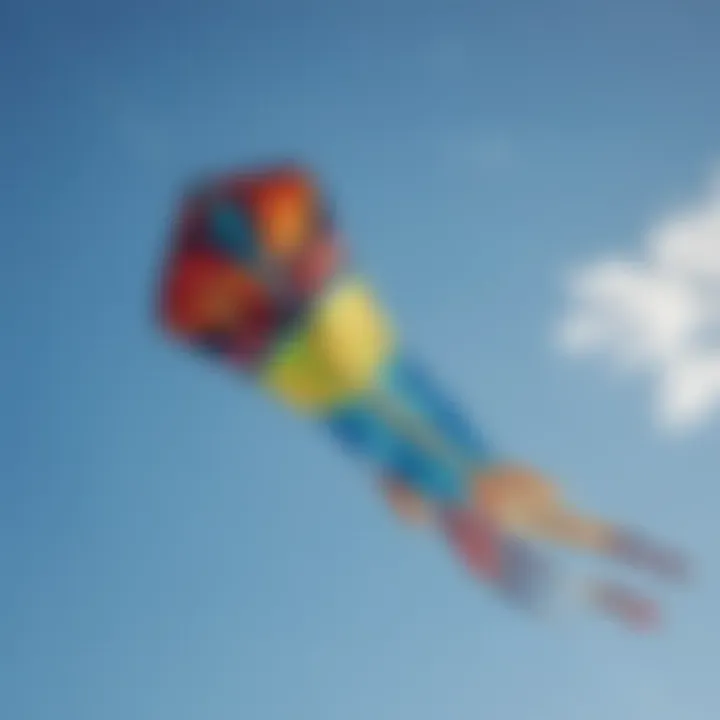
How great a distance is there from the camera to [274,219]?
25234mm

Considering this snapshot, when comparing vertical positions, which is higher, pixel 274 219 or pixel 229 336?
pixel 274 219

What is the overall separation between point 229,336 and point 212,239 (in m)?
2.28

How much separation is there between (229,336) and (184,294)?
142 centimetres

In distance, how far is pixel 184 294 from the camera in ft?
84.2

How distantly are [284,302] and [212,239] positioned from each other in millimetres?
2210

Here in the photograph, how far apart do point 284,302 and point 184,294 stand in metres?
2.34

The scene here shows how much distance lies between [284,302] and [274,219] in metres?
1.92

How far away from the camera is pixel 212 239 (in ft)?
83.8

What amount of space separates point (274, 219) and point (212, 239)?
1.55 meters

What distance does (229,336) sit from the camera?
84.5 ft

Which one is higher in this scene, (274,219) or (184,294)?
(274,219)

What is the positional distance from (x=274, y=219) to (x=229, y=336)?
292 centimetres
